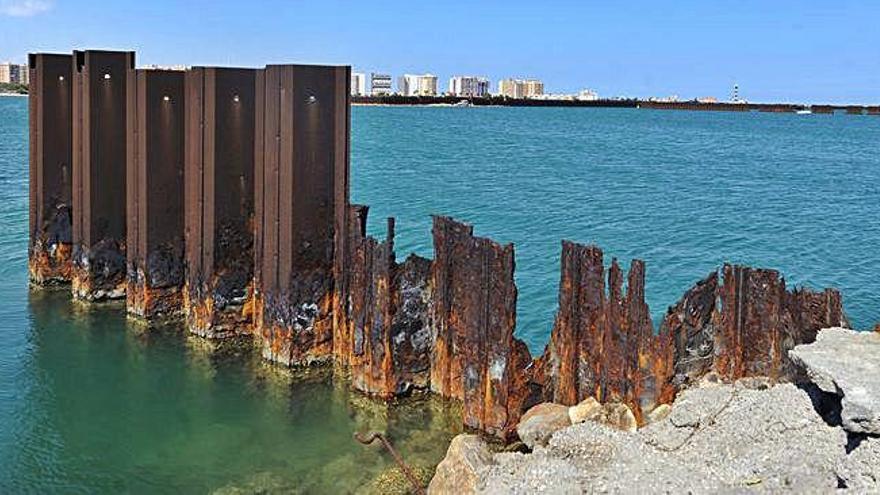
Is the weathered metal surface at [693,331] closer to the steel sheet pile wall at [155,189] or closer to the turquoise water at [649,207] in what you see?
the turquoise water at [649,207]

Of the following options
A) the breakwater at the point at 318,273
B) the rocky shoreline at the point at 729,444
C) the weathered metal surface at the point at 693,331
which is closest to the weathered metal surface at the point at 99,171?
the breakwater at the point at 318,273

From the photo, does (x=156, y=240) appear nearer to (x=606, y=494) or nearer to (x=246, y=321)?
(x=246, y=321)

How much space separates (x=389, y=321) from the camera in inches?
482

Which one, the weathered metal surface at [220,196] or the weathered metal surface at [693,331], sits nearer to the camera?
the weathered metal surface at [693,331]

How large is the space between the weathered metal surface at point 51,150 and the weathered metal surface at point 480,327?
8.70m

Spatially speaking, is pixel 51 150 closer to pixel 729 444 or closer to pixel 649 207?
pixel 729 444

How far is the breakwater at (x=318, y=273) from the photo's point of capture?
977cm

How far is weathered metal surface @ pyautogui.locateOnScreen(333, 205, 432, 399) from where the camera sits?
1227 cm

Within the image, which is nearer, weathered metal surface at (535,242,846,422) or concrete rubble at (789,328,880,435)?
concrete rubble at (789,328,880,435)

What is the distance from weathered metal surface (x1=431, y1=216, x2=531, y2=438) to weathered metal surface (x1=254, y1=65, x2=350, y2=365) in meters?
1.89

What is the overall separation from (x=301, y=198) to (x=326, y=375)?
2.49 m

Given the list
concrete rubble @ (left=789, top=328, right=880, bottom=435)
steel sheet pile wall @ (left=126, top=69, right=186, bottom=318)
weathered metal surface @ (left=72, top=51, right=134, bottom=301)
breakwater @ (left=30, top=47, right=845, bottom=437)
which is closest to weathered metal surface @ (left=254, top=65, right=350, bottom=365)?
breakwater @ (left=30, top=47, right=845, bottom=437)

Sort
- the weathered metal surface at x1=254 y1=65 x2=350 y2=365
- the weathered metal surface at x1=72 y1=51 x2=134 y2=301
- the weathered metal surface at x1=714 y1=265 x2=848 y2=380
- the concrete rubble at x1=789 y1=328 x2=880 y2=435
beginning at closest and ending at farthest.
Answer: the concrete rubble at x1=789 y1=328 x2=880 y2=435 < the weathered metal surface at x1=714 y1=265 x2=848 y2=380 < the weathered metal surface at x1=254 y1=65 x2=350 y2=365 < the weathered metal surface at x1=72 y1=51 x2=134 y2=301

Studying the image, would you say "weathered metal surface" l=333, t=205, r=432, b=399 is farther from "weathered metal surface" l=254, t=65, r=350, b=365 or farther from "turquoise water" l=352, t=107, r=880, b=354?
"turquoise water" l=352, t=107, r=880, b=354
